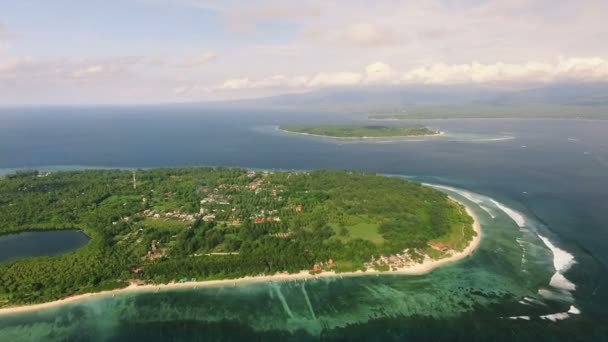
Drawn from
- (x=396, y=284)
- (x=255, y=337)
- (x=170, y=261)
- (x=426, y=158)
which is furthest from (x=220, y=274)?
(x=426, y=158)

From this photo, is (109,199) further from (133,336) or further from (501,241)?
(501,241)

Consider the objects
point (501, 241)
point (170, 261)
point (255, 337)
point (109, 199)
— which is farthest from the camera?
point (109, 199)

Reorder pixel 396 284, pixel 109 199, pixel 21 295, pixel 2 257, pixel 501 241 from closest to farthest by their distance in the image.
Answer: pixel 21 295, pixel 396 284, pixel 2 257, pixel 501 241, pixel 109 199

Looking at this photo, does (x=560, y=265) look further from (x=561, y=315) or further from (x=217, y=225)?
(x=217, y=225)

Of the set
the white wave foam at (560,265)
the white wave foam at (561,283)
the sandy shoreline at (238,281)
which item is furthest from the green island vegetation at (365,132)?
the white wave foam at (561,283)

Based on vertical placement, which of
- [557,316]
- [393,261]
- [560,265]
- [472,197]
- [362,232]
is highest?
[472,197]

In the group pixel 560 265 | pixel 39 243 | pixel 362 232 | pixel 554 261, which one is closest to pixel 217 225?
pixel 362 232
